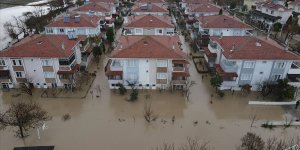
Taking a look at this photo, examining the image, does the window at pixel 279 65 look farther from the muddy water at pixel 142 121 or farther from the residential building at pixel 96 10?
the residential building at pixel 96 10

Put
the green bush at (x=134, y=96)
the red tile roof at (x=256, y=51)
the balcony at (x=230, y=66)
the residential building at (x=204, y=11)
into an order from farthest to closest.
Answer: the residential building at (x=204, y=11)
the balcony at (x=230, y=66)
the red tile roof at (x=256, y=51)
the green bush at (x=134, y=96)

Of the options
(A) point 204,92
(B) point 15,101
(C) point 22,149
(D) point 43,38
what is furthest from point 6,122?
(A) point 204,92

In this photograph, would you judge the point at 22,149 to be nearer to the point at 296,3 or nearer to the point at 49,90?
the point at 49,90

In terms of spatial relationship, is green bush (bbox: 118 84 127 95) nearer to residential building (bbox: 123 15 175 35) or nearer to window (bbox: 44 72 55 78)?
window (bbox: 44 72 55 78)

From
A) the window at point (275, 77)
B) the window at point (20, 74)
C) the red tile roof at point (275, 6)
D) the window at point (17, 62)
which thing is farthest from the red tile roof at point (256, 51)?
the red tile roof at point (275, 6)

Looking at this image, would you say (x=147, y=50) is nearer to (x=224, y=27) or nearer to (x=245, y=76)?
(x=245, y=76)

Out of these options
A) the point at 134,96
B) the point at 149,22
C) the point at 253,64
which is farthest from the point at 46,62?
the point at 253,64
